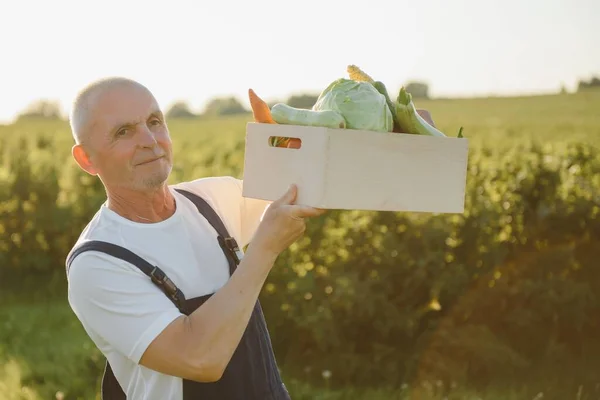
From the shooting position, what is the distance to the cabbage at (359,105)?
8.49 ft

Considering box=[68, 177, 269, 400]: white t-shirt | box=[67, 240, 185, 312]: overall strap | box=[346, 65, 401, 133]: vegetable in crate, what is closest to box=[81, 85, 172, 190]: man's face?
box=[68, 177, 269, 400]: white t-shirt

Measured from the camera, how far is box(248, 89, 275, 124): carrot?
2777mm

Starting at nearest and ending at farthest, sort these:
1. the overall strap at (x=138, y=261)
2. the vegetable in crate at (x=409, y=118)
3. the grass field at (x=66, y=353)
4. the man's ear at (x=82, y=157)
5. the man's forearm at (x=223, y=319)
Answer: the man's forearm at (x=223, y=319) → the overall strap at (x=138, y=261) → the vegetable in crate at (x=409, y=118) → the man's ear at (x=82, y=157) → the grass field at (x=66, y=353)

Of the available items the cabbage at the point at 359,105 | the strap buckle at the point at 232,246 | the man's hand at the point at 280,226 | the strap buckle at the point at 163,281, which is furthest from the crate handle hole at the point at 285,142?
the strap buckle at the point at 163,281

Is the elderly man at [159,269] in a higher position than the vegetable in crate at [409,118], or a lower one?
lower

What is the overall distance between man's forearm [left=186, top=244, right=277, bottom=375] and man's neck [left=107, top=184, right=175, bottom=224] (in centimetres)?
51

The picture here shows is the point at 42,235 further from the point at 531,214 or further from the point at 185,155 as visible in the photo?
the point at 531,214

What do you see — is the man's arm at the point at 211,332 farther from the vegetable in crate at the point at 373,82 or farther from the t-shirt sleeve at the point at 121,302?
the vegetable in crate at the point at 373,82

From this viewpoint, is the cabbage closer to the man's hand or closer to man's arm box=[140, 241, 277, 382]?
the man's hand

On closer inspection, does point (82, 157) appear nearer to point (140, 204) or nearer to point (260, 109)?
point (140, 204)

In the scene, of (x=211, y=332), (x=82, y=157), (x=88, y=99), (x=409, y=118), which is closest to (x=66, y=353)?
(x=82, y=157)

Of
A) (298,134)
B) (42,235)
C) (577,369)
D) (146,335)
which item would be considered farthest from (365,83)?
(42,235)

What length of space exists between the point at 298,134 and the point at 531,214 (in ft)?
12.8

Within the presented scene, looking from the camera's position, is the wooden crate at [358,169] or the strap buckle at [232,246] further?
the strap buckle at [232,246]
